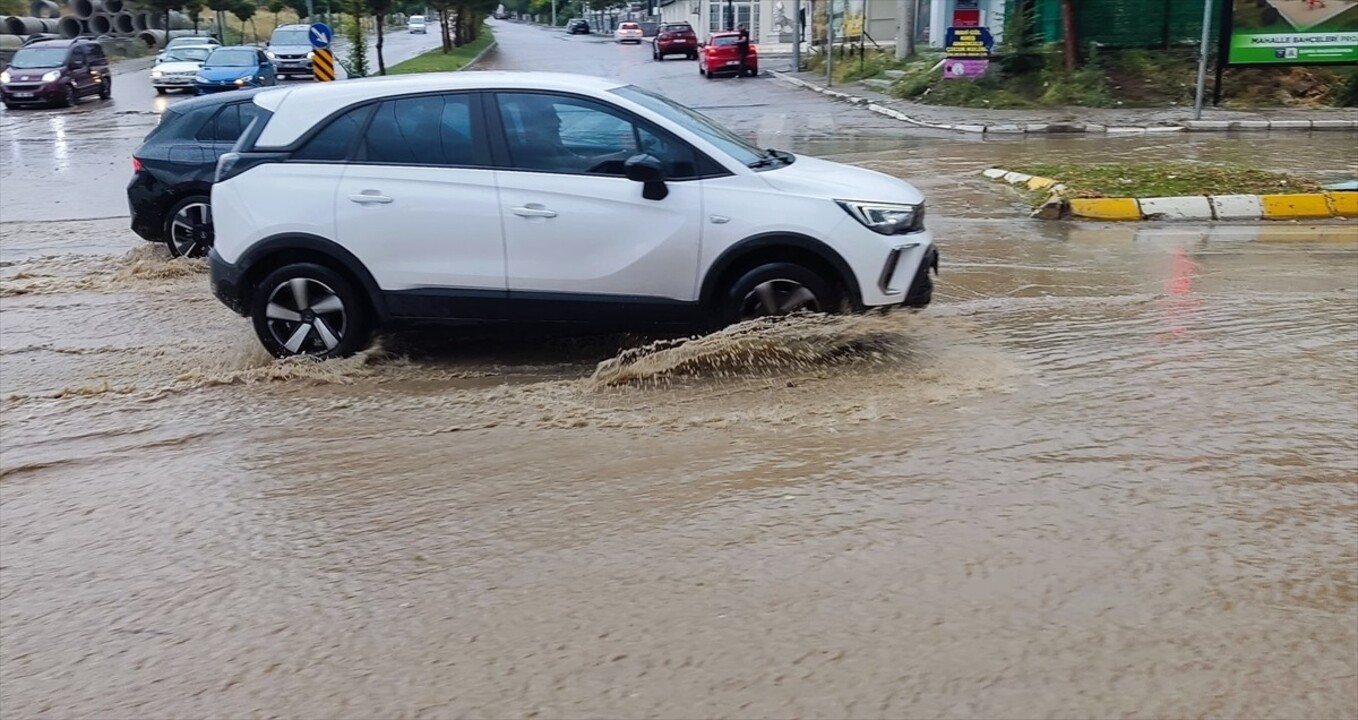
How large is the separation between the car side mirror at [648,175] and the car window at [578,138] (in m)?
0.10

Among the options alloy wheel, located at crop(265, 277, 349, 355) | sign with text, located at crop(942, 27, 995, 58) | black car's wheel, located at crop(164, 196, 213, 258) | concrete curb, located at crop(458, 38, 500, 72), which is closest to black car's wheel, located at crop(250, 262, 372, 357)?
alloy wheel, located at crop(265, 277, 349, 355)

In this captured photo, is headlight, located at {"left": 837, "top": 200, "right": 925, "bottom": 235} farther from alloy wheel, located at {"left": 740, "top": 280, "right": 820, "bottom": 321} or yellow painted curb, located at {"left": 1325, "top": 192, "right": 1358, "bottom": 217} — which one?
yellow painted curb, located at {"left": 1325, "top": 192, "right": 1358, "bottom": 217}

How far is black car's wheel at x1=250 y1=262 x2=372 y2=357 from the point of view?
665cm

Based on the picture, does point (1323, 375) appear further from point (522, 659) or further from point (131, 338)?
point (131, 338)

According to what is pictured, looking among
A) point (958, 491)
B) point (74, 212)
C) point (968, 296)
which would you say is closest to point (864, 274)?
point (958, 491)

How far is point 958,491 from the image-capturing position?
497cm

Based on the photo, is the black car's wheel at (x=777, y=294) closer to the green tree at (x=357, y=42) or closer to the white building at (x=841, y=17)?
the white building at (x=841, y=17)

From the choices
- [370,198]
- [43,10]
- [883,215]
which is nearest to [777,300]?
[883,215]

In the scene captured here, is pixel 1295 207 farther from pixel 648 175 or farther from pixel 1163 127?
pixel 1163 127

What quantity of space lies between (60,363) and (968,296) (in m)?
6.16

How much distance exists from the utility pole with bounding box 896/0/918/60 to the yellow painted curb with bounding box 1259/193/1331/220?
20.9 m

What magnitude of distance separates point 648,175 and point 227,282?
257 cm

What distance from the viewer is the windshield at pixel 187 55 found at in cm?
3403

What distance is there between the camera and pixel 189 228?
1054 cm
